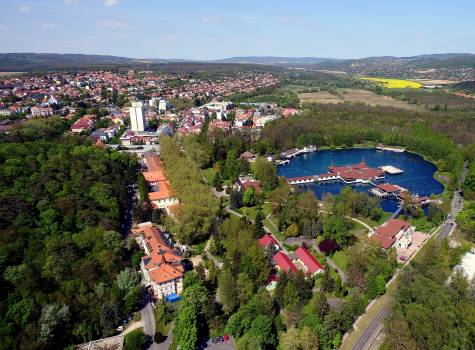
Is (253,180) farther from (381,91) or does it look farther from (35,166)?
(381,91)

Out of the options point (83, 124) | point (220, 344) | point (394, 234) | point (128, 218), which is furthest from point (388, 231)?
point (83, 124)

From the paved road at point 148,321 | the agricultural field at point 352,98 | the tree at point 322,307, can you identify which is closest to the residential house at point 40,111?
the paved road at point 148,321

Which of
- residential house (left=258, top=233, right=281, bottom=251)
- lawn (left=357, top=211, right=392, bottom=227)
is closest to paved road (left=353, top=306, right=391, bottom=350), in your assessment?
residential house (left=258, top=233, right=281, bottom=251)

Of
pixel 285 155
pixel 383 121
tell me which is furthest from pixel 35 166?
pixel 383 121

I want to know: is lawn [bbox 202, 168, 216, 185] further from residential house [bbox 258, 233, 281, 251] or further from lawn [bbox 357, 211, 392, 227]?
lawn [bbox 357, 211, 392, 227]

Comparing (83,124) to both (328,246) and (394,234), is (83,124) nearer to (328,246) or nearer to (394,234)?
(328,246)
